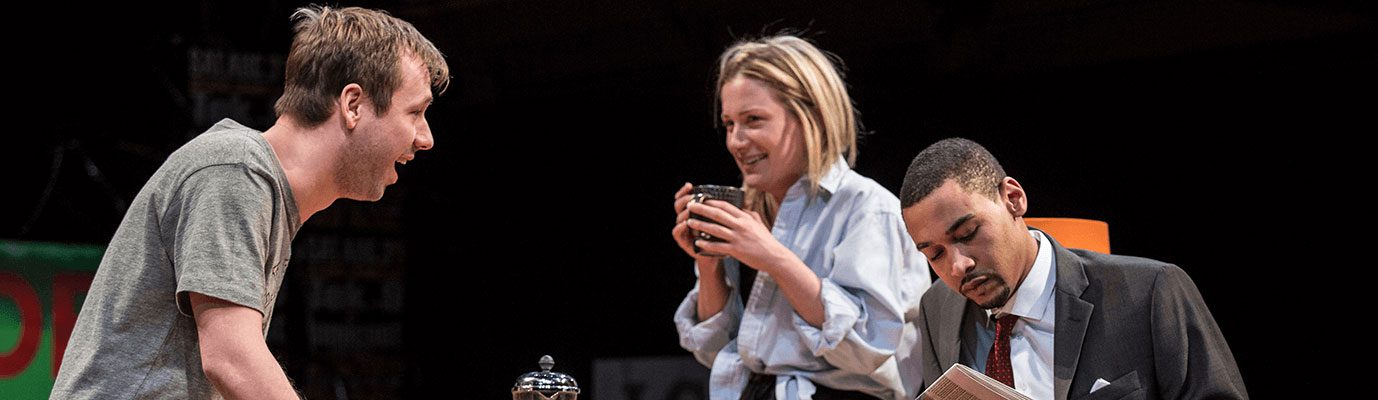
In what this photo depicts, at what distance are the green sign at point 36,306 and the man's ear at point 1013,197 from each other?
10.9 ft

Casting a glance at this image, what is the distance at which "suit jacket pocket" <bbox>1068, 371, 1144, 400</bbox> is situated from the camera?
6.97ft

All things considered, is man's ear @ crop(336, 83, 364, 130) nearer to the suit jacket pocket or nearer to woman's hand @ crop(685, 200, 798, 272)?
woman's hand @ crop(685, 200, 798, 272)

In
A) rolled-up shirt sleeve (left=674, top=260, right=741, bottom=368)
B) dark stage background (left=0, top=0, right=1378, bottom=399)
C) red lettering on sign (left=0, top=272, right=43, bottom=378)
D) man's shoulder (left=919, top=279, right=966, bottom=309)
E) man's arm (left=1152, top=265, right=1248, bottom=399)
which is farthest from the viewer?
dark stage background (left=0, top=0, right=1378, bottom=399)

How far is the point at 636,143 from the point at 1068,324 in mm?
3651

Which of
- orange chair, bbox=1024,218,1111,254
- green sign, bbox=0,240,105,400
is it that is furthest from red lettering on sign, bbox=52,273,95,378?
orange chair, bbox=1024,218,1111,254

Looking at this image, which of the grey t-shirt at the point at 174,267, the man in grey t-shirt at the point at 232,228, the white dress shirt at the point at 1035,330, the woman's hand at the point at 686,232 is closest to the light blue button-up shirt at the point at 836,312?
the woman's hand at the point at 686,232

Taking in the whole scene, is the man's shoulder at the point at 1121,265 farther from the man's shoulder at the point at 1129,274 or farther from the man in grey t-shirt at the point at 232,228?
the man in grey t-shirt at the point at 232,228

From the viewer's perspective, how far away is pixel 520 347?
19.6ft

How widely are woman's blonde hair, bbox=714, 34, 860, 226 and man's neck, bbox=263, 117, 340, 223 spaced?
119 cm

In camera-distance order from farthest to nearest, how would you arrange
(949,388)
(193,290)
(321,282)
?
(321,282), (949,388), (193,290)

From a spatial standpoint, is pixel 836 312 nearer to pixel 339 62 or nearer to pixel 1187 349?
pixel 1187 349

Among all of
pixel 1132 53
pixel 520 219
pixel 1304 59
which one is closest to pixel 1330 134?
pixel 1304 59

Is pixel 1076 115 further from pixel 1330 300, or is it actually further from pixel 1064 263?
pixel 1064 263

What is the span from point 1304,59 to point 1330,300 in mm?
784
